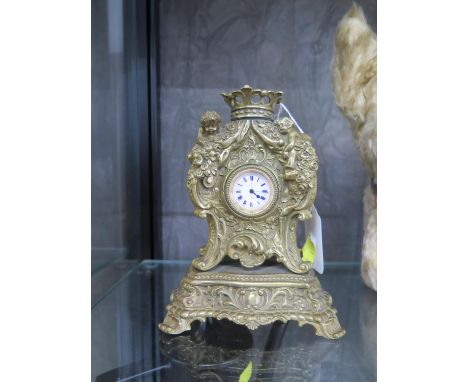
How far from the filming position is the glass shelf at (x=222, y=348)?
77cm

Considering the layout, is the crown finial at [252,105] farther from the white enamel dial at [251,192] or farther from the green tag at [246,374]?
the green tag at [246,374]

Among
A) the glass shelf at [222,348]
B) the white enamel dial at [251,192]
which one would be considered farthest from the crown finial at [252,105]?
the glass shelf at [222,348]

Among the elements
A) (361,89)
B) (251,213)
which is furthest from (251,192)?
(361,89)

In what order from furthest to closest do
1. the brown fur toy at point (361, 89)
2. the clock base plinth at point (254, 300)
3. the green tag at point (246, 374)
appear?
the brown fur toy at point (361, 89) < the clock base plinth at point (254, 300) < the green tag at point (246, 374)

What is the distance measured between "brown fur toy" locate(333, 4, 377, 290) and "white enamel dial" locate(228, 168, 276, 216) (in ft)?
1.17

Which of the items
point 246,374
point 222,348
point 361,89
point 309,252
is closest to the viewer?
point 246,374

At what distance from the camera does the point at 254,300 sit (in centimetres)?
89

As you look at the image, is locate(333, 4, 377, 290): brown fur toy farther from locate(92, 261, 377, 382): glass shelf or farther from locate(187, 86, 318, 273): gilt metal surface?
locate(187, 86, 318, 273): gilt metal surface

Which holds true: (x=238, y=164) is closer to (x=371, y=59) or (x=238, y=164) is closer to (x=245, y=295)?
(x=245, y=295)

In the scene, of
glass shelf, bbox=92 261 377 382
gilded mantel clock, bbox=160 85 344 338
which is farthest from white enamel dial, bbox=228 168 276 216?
glass shelf, bbox=92 261 377 382

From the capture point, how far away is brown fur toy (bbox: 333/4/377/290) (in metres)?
1.10

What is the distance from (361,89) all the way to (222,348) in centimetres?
71

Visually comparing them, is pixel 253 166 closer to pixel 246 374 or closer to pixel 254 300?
pixel 254 300
